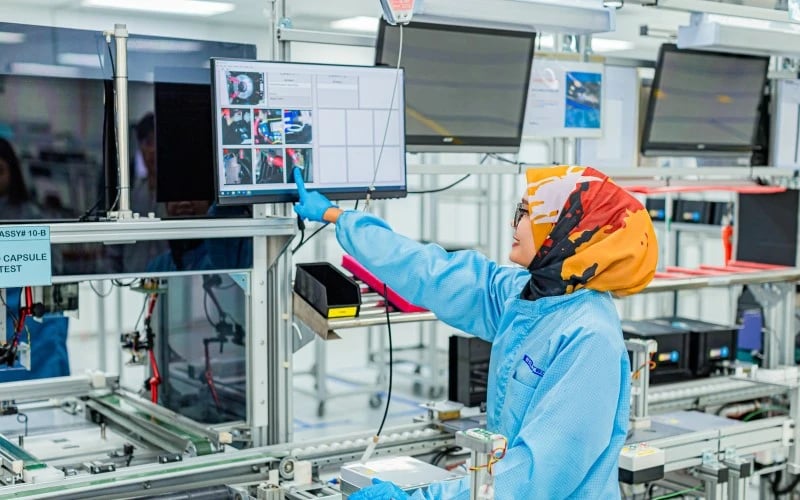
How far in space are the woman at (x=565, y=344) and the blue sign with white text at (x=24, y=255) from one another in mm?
994

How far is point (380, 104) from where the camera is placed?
268 cm

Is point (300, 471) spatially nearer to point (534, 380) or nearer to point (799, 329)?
point (534, 380)

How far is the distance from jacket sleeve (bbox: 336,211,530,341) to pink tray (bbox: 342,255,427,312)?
16.7 inches

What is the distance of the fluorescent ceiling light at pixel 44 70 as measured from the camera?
2.42 metres

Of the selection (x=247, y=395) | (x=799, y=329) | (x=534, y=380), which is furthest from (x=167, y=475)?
(x=799, y=329)

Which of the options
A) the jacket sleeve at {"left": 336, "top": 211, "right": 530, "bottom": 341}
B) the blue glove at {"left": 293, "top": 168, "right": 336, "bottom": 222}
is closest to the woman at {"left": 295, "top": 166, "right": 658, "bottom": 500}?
the jacket sleeve at {"left": 336, "top": 211, "right": 530, "bottom": 341}

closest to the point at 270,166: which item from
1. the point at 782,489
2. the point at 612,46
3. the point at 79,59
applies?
the point at 79,59

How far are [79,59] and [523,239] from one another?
1.24 meters

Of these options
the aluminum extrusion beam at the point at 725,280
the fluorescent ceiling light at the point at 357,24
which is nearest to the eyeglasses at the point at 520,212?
the aluminum extrusion beam at the point at 725,280

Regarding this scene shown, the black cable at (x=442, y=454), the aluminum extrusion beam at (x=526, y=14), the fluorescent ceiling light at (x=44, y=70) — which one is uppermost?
the aluminum extrusion beam at (x=526, y=14)

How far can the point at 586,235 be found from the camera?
198cm

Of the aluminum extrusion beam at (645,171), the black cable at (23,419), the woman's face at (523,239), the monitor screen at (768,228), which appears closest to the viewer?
the woman's face at (523,239)

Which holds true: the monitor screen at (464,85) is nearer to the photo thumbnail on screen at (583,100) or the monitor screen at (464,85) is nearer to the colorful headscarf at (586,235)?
the photo thumbnail on screen at (583,100)

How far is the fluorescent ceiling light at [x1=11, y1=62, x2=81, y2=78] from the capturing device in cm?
242
